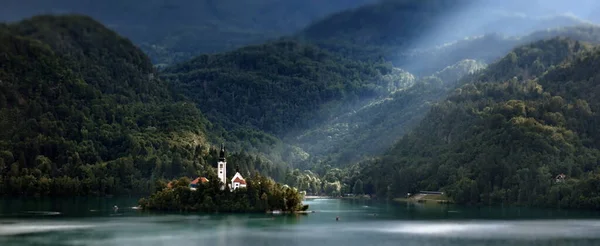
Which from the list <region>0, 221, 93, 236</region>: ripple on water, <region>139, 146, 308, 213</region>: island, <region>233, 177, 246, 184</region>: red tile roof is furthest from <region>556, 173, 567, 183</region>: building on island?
<region>0, 221, 93, 236</region>: ripple on water

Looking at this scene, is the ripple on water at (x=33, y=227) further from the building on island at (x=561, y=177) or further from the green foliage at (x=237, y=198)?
the building on island at (x=561, y=177)

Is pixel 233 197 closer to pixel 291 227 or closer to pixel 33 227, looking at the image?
pixel 291 227

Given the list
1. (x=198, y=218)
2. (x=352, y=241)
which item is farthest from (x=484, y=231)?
(x=198, y=218)

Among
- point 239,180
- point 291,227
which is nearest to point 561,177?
point 239,180

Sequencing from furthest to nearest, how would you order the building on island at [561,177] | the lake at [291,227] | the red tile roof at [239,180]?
the building on island at [561,177]
the red tile roof at [239,180]
the lake at [291,227]

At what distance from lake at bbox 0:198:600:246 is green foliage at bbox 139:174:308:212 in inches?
217

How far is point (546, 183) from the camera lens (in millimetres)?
185125

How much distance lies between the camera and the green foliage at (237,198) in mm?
149125

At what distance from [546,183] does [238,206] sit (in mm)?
69063

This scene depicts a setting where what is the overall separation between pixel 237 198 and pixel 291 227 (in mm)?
27823

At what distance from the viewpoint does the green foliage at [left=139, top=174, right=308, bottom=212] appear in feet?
489

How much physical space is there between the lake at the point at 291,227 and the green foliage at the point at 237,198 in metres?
5.52

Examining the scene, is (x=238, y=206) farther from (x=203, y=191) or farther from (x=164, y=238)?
(x=164, y=238)

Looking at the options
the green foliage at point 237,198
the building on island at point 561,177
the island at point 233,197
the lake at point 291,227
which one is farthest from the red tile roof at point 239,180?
the building on island at point 561,177
